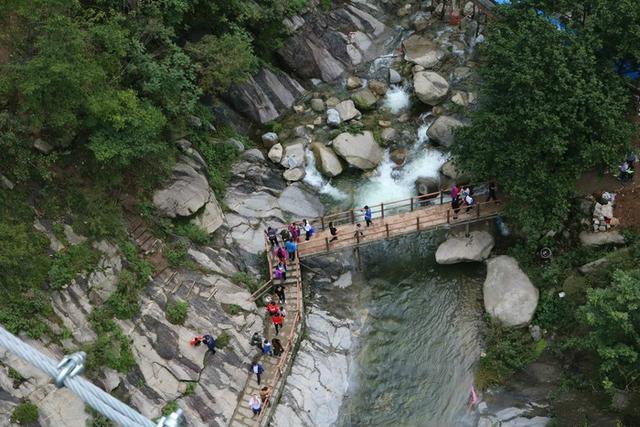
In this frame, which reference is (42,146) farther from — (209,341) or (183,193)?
(209,341)

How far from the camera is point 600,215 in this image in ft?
79.5

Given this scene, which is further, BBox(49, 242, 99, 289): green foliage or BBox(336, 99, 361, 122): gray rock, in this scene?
BBox(336, 99, 361, 122): gray rock

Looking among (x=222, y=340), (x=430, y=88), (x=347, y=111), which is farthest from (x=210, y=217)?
(x=430, y=88)

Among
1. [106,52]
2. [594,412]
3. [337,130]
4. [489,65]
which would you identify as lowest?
[594,412]

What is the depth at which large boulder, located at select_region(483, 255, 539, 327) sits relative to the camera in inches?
941

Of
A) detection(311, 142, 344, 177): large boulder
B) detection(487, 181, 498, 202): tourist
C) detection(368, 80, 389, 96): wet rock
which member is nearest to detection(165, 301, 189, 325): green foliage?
detection(311, 142, 344, 177): large boulder

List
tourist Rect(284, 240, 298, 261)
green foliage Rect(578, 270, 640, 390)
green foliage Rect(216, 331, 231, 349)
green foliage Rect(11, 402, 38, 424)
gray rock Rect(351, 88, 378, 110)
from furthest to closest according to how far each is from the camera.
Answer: gray rock Rect(351, 88, 378, 110), tourist Rect(284, 240, 298, 261), green foliage Rect(216, 331, 231, 349), green foliage Rect(578, 270, 640, 390), green foliage Rect(11, 402, 38, 424)

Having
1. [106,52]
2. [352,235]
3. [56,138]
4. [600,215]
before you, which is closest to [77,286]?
[56,138]

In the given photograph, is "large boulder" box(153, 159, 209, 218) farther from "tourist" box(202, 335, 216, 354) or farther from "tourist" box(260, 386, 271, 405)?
"tourist" box(260, 386, 271, 405)

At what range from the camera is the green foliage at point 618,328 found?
18141 millimetres

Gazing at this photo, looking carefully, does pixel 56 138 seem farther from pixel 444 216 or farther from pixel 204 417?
pixel 444 216

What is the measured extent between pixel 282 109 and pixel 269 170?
5161 mm

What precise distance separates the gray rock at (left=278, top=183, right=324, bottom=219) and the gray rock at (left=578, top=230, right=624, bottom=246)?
12712mm

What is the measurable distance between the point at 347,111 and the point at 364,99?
4.97ft
